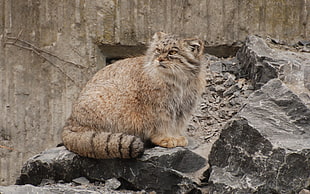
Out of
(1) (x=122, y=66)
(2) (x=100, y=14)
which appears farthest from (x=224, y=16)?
(1) (x=122, y=66)

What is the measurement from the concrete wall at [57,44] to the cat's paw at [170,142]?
2236mm

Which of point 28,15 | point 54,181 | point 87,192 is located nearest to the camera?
point 87,192

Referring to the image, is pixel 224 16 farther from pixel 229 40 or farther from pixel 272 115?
pixel 272 115

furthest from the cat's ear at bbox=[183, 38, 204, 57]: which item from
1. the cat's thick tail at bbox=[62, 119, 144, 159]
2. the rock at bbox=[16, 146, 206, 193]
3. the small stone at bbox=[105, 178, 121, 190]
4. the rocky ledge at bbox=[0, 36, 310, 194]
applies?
the small stone at bbox=[105, 178, 121, 190]

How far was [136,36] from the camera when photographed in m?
6.95

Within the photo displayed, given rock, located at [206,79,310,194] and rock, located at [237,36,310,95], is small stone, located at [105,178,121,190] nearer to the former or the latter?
rock, located at [206,79,310,194]

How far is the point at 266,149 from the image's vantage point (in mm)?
4262

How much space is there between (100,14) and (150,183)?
2.91m

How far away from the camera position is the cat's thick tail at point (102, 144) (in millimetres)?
4605

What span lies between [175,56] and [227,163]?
116 centimetres

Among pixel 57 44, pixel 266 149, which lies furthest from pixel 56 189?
pixel 57 44

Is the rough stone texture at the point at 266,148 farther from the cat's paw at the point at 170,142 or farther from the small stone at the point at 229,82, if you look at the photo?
the small stone at the point at 229,82

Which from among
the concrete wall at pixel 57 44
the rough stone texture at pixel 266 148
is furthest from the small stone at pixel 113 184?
the concrete wall at pixel 57 44

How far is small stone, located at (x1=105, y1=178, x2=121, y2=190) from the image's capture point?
4766mm
